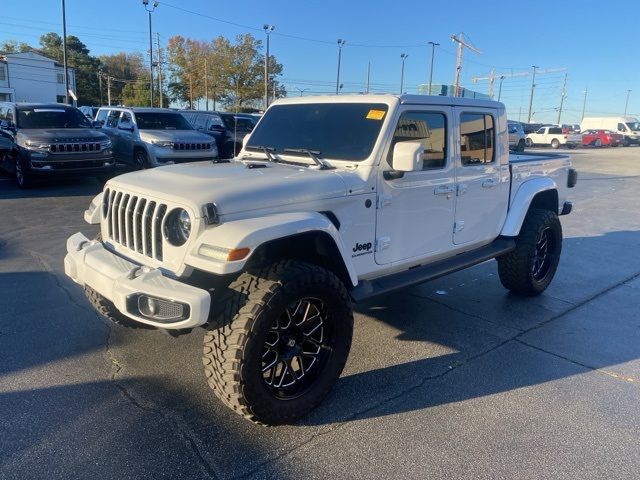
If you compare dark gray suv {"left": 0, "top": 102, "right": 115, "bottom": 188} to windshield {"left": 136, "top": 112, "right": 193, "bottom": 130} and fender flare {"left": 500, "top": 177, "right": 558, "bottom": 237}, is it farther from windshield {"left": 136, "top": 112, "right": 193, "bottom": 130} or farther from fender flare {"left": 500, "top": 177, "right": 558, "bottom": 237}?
fender flare {"left": 500, "top": 177, "right": 558, "bottom": 237}

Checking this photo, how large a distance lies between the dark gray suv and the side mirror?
30.3 ft

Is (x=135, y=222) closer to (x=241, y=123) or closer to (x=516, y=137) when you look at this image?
(x=241, y=123)

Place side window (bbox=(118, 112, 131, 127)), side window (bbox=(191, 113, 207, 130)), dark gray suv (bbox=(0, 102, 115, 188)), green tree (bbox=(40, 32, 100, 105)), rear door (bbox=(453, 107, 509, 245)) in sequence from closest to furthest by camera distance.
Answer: rear door (bbox=(453, 107, 509, 245)), dark gray suv (bbox=(0, 102, 115, 188)), side window (bbox=(118, 112, 131, 127)), side window (bbox=(191, 113, 207, 130)), green tree (bbox=(40, 32, 100, 105))

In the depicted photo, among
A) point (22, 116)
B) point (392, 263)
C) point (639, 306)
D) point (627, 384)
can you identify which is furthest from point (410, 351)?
point (22, 116)

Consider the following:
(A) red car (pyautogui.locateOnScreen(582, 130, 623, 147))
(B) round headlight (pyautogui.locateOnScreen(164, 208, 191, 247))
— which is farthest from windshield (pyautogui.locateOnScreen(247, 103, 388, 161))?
(A) red car (pyautogui.locateOnScreen(582, 130, 623, 147))

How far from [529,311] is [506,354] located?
1.17 metres

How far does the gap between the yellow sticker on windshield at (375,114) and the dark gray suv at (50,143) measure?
29.1ft

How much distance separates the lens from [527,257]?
506 cm

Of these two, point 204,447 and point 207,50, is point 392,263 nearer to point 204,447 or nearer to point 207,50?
point 204,447

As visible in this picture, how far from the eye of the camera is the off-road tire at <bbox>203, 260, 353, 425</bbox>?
106 inches

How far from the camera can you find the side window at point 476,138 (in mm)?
Result: 4359

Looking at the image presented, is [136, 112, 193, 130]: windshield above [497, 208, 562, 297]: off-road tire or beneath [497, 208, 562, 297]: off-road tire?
above

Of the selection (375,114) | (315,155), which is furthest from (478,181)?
(315,155)

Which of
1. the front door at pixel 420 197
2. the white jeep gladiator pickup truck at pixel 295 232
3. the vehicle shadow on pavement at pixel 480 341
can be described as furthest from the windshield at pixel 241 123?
the front door at pixel 420 197
